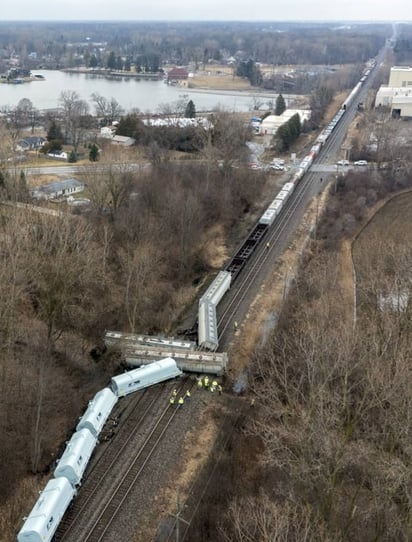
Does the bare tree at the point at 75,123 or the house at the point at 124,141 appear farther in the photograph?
the bare tree at the point at 75,123

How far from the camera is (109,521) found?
13766 millimetres

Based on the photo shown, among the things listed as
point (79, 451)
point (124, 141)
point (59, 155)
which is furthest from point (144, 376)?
point (124, 141)

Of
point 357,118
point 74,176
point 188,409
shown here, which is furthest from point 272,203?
point 357,118

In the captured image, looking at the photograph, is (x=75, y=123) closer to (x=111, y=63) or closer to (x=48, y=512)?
(x=48, y=512)

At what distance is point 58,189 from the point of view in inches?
1388

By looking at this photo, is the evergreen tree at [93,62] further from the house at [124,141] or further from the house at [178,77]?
the house at [124,141]

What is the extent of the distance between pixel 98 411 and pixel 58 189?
22.1 meters

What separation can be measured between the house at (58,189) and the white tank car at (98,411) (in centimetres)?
1864

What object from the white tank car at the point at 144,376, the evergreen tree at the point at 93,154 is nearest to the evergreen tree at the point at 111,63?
the evergreen tree at the point at 93,154

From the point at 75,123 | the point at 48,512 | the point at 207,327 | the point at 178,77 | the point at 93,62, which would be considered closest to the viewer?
the point at 48,512

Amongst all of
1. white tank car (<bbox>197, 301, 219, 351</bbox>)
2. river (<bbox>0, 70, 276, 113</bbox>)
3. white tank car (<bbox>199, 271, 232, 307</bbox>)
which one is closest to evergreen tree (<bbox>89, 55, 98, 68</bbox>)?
river (<bbox>0, 70, 276, 113</bbox>)

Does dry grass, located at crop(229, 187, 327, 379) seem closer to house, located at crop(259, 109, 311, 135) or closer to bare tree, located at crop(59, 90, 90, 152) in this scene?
bare tree, located at crop(59, 90, 90, 152)

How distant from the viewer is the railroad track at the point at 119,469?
13.7 m

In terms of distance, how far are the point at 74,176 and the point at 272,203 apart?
1556cm
